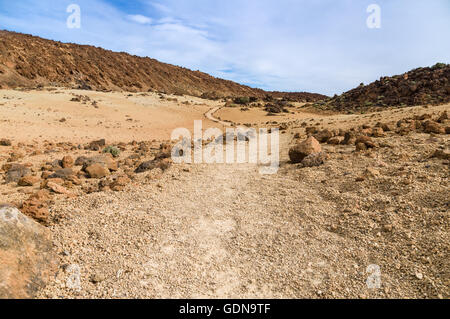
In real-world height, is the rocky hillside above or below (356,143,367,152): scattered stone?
above

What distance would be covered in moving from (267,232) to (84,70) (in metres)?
49.0

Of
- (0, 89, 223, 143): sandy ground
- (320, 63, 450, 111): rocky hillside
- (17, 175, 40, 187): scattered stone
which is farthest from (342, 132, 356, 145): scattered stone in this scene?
(320, 63, 450, 111): rocky hillside

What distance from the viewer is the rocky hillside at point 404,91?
838 inches

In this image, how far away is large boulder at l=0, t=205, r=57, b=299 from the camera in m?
2.82

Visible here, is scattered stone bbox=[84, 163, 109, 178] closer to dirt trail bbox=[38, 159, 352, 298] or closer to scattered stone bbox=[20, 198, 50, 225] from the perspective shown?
dirt trail bbox=[38, 159, 352, 298]

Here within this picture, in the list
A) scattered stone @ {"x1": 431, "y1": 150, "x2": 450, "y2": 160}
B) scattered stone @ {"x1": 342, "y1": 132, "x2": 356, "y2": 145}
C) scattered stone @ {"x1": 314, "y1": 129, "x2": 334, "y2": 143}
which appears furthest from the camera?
scattered stone @ {"x1": 314, "y1": 129, "x2": 334, "y2": 143}

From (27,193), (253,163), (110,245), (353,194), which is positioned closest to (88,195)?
(27,193)

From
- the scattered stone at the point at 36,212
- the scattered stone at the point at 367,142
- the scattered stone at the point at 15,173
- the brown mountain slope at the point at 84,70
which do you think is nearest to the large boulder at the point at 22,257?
the scattered stone at the point at 36,212

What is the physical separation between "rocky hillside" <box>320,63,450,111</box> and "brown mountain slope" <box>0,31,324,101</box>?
23.5m

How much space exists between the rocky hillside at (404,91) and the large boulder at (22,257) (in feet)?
78.9

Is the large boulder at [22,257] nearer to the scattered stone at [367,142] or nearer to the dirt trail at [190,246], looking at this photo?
the dirt trail at [190,246]

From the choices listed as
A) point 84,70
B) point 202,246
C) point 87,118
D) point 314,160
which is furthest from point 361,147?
point 84,70

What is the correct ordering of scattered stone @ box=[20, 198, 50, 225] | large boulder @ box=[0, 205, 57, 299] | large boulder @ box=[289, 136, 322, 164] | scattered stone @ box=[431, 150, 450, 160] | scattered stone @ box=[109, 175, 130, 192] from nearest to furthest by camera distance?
large boulder @ box=[0, 205, 57, 299], scattered stone @ box=[20, 198, 50, 225], scattered stone @ box=[431, 150, 450, 160], scattered stone @ box=[109, 175, 130, 192], large boulder @ box=[289, 136, 322, 164]

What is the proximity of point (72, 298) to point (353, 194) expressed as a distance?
4.94 metres
